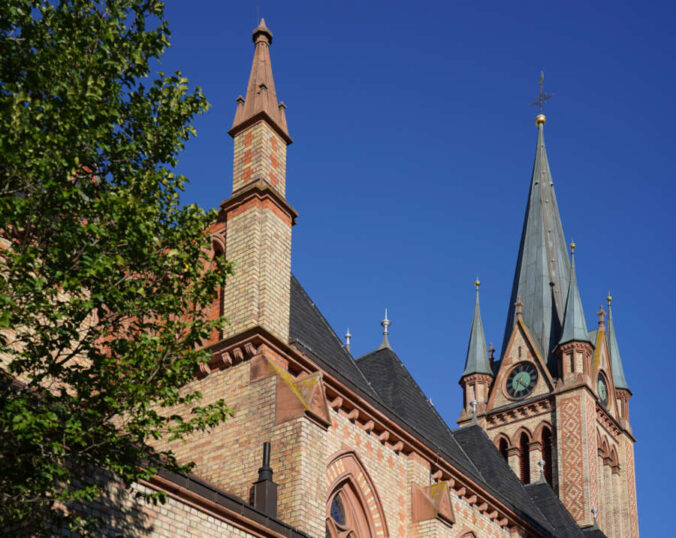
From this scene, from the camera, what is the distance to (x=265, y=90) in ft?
72.4

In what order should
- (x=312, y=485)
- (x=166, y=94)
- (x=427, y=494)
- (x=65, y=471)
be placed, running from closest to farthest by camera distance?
(x=65, y=471)
(x=166, y=94)
(x=312, y=485)
(x=427, y=494)

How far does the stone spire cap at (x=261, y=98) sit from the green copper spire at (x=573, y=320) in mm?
30359

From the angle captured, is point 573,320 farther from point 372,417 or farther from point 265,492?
point 265,492

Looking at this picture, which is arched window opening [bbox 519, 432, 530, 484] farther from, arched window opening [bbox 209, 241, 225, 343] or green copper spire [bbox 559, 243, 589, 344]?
arched window opening [bbox 209, 241, 225, 343]

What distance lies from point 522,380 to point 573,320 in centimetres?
400

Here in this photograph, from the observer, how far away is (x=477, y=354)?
53.2 meters

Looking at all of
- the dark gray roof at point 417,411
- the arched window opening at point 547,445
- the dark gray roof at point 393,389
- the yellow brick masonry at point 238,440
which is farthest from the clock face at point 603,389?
the yellow brick masonry at point 238,440

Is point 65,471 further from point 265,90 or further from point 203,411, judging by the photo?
point 265,90

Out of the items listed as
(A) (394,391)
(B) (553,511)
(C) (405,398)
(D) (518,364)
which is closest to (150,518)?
(A) (394,391)

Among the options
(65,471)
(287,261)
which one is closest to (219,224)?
(287,261)

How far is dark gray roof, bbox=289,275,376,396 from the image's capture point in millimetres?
21781

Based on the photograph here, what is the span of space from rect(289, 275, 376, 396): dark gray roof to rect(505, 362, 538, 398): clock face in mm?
27800

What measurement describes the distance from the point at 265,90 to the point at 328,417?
7529 millimetres

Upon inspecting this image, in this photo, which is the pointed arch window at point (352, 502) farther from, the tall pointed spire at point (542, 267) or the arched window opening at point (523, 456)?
the tall pointed spire at point (542, 267)
